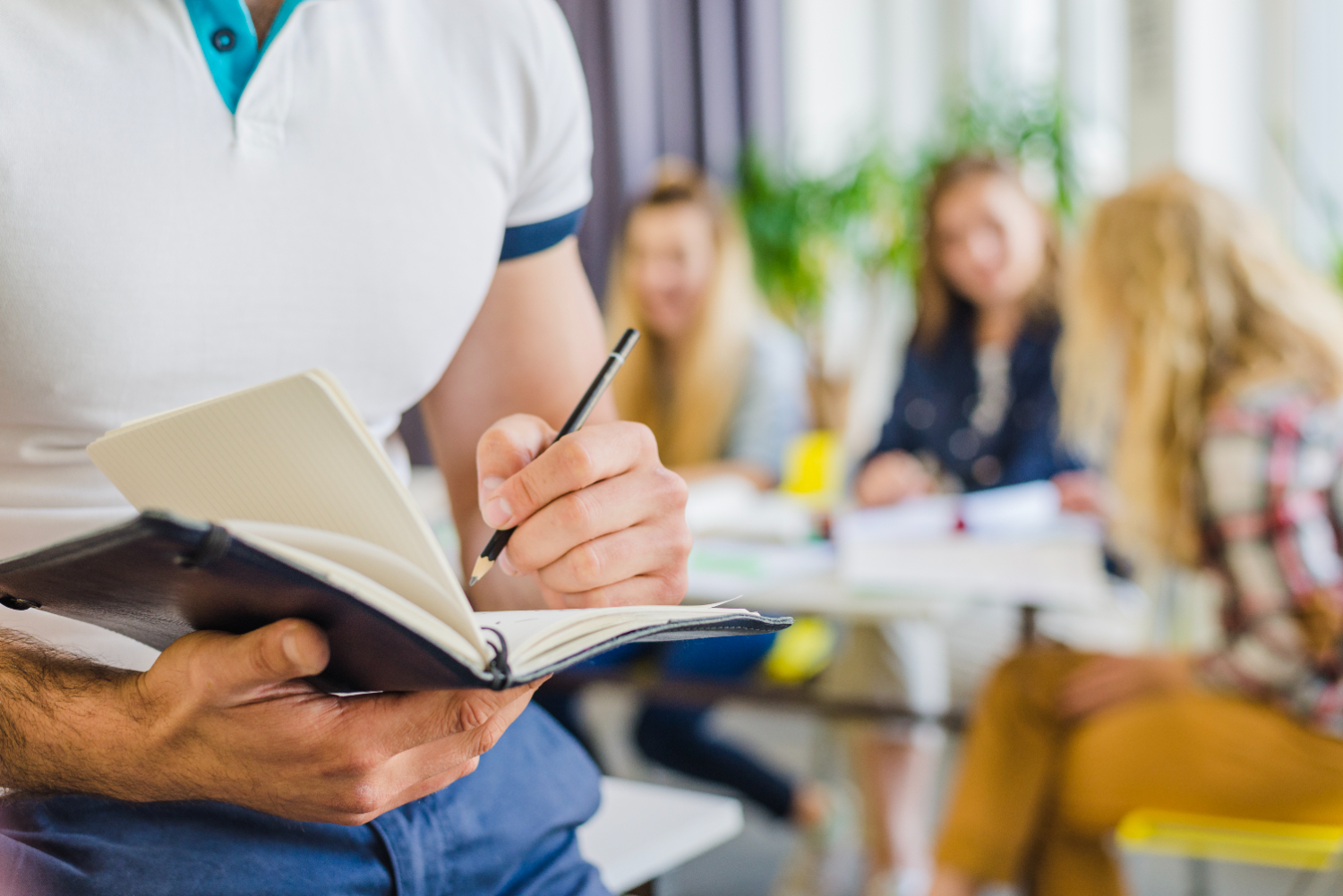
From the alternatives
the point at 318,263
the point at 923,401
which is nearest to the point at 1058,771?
the point at 923,401

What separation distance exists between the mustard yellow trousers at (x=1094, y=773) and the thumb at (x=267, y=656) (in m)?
1.28

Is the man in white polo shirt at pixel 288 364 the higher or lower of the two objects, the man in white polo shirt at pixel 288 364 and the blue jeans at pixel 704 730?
the higher

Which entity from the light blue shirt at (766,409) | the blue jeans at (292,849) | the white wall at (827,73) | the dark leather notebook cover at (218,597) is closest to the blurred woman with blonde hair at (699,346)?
the light blue shirt at (766,409)

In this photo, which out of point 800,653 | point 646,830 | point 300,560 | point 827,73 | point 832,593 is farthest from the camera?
point 827,73

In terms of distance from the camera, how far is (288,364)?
2.32 feet

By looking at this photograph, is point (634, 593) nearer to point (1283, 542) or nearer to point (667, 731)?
point (1283, 542)

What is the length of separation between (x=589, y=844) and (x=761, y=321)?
6.88ft

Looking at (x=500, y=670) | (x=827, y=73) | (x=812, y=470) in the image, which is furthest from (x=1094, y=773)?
(x=827, y=73)

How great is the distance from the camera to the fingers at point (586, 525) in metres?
0.57

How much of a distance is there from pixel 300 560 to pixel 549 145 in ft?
1.67

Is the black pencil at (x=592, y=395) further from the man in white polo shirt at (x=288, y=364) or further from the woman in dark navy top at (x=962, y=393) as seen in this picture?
the woman in dark navy top at (x=962, y=393)

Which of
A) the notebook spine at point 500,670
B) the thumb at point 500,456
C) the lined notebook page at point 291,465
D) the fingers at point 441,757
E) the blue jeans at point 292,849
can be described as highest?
the lined notebook page at point 291,465

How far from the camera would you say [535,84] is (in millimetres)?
811

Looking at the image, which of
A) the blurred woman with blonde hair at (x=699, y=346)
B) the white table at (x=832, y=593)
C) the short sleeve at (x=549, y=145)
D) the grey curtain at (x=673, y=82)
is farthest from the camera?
the grey curtain at (x=673, y=82)
